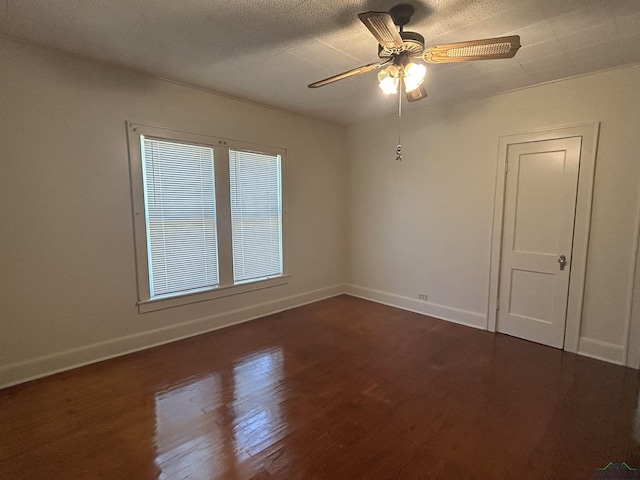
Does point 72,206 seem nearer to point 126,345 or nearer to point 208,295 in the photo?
point 126,345

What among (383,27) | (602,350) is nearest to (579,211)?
(602,350)

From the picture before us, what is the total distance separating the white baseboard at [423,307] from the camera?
3844 millimetres

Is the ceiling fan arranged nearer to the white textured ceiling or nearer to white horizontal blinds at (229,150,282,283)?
the white textured ceiling

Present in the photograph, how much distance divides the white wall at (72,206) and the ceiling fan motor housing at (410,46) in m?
2.24

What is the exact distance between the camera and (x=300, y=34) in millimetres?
2311

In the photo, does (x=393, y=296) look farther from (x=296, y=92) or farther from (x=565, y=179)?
(x=296, y=92)

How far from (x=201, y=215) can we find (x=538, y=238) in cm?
372

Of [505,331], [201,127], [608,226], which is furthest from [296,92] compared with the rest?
[505,331]

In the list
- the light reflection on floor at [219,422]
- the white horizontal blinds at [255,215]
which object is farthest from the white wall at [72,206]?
the light reflection on floor at [219,422]

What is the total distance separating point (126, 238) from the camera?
3.05 m

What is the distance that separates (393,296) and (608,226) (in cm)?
256

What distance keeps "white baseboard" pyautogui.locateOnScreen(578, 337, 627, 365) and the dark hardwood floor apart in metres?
0.14

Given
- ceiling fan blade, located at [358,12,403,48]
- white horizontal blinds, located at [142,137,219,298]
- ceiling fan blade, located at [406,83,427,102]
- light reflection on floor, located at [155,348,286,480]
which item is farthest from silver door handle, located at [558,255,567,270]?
white horizontal blinds, located at [142,137,219,298]

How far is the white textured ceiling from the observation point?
78.2 inches
